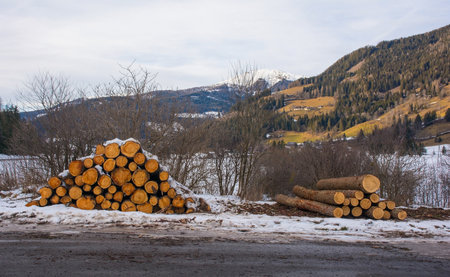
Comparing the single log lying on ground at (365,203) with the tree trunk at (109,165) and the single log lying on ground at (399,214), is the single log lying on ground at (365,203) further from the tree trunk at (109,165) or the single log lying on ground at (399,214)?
the tree trunk at (109,165)

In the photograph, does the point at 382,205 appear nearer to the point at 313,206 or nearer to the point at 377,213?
the point at 377,213

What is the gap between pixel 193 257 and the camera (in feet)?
Result: 17.4

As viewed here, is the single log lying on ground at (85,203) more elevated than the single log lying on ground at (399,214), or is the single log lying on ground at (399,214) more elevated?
the single log lying on ground at (85,203)

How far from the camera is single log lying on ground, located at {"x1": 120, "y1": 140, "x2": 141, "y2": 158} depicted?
380 inches

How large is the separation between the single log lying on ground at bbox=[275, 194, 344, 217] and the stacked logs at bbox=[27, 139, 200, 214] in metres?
3.78

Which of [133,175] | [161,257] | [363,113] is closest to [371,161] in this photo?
[133,175]

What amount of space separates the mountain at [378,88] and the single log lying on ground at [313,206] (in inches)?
3073

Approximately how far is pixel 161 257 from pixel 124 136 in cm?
1004

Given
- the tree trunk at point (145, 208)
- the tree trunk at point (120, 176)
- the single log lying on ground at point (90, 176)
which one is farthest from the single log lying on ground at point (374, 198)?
the single log lying on ground at point (90, 176)

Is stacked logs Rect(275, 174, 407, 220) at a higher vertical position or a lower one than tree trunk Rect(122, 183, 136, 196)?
lower

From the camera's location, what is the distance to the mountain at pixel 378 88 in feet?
363

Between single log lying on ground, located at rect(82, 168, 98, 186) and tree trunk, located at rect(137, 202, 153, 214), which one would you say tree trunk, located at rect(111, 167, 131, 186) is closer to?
single log lying on ground, located at rect(82, 168, 98, 186)

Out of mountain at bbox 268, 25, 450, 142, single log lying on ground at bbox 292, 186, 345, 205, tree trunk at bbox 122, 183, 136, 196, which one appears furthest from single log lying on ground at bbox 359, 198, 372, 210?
mountain at bbox 268, 25, 450, 142

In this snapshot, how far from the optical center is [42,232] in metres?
6.90
